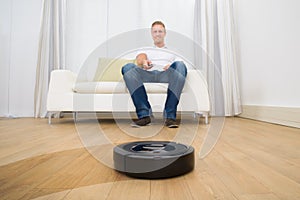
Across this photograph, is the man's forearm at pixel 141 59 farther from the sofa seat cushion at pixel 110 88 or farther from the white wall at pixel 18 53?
the white wall at pixel 18 53

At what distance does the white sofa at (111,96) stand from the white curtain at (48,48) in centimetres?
82

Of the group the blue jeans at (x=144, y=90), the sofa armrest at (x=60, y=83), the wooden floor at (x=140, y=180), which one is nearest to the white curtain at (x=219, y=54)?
the blue jeans at (x=144, y=90)

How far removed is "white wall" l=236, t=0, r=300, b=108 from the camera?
181cm

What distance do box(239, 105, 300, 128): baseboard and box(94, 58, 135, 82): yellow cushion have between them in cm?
131

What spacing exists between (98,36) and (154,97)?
1.51 meters

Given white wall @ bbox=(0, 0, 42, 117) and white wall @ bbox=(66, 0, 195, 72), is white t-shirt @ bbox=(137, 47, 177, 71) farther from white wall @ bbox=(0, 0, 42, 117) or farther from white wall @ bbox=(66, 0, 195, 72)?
white wall @ bbox=(0, 0, 42, 117)

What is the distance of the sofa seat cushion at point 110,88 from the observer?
6.95ft

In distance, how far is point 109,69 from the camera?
2689mm

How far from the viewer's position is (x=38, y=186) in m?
0.58

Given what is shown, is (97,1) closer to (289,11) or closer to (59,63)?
(59,63)

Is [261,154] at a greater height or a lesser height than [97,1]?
lesser

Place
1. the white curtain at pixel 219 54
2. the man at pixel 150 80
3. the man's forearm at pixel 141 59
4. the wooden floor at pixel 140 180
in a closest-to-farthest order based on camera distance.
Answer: the wooden floor at pixel 140 180 < the man at pixel 150 80 < the man's forearm at pixel 141 59 < the white curtain at pixel 219 54

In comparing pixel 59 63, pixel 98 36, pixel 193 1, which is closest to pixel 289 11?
pixel 193 1

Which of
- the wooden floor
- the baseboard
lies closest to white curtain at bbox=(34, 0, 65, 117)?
the wooden floor
